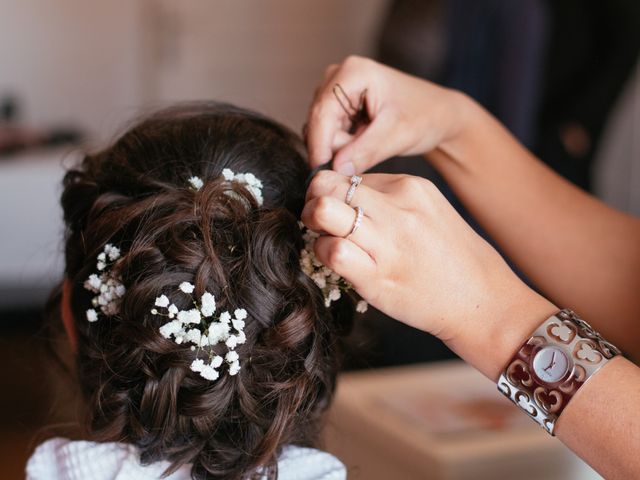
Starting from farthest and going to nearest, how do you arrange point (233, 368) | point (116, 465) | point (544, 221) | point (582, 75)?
point (582, 75)
point (544, 221)
point (116, 465)
point (233, 368)

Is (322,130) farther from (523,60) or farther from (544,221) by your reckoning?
(523,60)

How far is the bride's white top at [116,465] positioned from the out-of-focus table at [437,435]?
0.32m

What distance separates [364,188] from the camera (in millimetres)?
666

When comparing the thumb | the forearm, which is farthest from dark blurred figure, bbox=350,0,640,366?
the thumb

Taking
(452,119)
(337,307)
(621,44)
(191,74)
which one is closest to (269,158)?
(337,307)

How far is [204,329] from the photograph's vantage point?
2.43ft

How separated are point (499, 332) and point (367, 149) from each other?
0.96 feet

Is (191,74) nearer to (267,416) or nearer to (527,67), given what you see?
(527,67)

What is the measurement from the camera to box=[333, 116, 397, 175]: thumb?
87 centimetres

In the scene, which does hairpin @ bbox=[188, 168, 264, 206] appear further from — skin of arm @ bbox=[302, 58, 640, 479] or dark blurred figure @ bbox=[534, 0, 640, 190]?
dark blurred figure @ bbox=[534, 0, 640, 190]

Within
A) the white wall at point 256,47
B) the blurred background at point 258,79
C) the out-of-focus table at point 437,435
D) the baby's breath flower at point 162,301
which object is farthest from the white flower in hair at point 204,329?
the white wall at point 256,47

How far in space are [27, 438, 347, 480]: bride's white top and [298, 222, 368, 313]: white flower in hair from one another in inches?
8.0

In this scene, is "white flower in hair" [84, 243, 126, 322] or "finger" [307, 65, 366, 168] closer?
"white flower in hair" [84, 243, 126, 322]

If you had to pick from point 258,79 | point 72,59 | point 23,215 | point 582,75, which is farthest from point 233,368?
point 72,59
